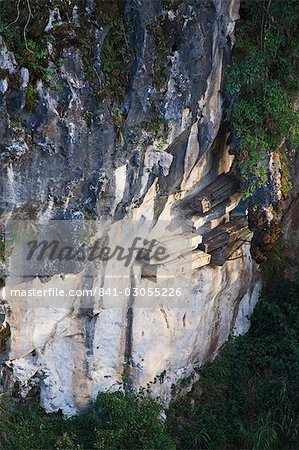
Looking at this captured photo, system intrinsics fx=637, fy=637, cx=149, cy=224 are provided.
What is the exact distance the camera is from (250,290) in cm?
941

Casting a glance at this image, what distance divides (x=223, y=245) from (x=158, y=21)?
3.11 metres

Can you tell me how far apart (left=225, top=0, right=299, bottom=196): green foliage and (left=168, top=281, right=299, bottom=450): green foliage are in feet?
8.16

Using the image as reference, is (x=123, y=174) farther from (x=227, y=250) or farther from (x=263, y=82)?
(x=227, y=250)

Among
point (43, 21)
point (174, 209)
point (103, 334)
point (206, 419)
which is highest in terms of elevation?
point (43, 21)

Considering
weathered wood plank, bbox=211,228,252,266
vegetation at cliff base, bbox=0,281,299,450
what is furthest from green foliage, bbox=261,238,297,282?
weathered wood plank, bbox=211,228,252,266

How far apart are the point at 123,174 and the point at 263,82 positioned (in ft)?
6.69

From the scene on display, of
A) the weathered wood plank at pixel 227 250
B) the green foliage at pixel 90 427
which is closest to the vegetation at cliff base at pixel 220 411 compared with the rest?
the green foliage at pixel 90 427

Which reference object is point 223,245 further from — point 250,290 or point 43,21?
point 43,21

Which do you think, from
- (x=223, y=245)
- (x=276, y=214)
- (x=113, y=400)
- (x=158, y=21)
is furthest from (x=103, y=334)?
(x=158, y=21)

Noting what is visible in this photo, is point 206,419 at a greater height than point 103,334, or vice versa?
point 103,334

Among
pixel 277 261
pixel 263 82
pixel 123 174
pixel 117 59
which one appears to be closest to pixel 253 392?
pixel 277 261

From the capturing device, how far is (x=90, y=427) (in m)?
7.52

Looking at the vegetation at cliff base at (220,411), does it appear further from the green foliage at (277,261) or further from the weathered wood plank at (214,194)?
the weathered wood plank at (214,194)

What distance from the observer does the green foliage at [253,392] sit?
26.8 ft
